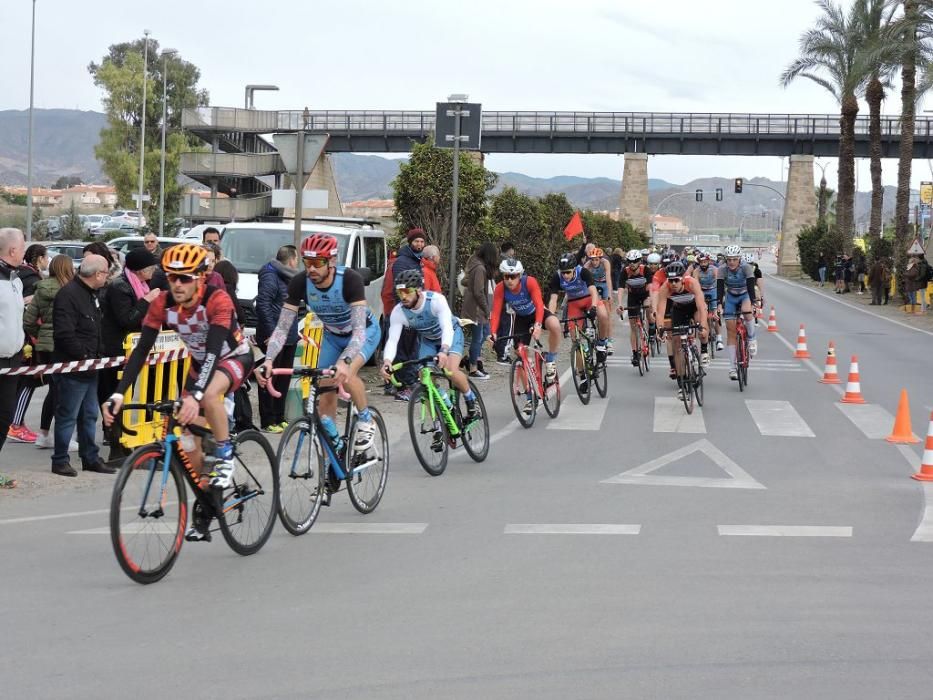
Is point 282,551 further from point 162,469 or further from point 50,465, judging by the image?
point 50,465

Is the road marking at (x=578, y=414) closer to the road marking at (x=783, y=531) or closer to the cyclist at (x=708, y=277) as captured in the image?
the cyclist at (x=708, y=277)

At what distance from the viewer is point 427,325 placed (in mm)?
10922

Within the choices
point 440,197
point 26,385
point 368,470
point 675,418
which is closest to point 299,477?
point 368,470

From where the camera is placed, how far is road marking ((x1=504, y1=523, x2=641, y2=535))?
8.76 m

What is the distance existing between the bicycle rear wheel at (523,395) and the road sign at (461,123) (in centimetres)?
645

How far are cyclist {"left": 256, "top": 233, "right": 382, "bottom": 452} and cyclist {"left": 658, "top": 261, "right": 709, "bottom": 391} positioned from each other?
744 cm

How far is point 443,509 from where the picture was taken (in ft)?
31.8

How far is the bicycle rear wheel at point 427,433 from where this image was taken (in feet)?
35.2

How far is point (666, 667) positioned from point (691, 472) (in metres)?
6.16

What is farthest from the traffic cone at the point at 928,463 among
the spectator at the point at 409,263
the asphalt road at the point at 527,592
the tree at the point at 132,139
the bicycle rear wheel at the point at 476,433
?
the tree at the point at 132,139

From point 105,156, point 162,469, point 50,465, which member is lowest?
point 50,465

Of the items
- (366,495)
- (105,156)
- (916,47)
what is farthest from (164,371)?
(105,156)

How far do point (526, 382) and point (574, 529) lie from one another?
5540 millimetres

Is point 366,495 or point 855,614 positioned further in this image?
point 366,495
